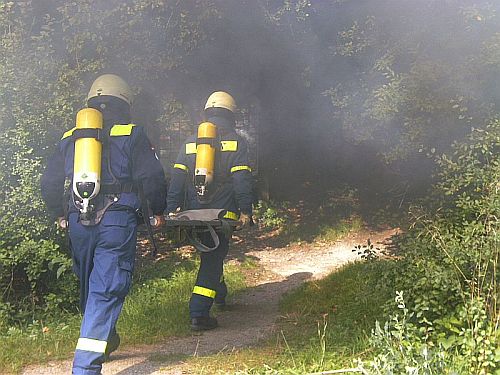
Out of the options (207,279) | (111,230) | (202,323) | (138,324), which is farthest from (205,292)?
(111,230)

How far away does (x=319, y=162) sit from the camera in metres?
9.84

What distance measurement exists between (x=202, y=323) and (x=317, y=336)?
0.91 meters

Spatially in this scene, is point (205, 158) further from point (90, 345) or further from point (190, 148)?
point (90, 345)

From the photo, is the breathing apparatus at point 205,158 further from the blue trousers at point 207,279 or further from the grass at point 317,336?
the grass at point 317,336

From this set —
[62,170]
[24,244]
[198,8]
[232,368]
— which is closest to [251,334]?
[232,368]

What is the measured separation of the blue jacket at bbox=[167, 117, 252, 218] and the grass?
90cm

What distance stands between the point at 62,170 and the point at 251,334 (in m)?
1.67

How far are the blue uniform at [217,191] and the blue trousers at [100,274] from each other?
1.26 meters

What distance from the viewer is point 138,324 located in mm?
4422

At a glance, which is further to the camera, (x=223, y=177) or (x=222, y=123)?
(x=222, y=123)

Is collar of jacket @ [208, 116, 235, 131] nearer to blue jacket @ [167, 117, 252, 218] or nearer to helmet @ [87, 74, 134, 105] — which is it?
blue jacket @ [167, 117, 252, 218]

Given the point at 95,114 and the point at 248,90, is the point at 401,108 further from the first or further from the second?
the point at 248,90

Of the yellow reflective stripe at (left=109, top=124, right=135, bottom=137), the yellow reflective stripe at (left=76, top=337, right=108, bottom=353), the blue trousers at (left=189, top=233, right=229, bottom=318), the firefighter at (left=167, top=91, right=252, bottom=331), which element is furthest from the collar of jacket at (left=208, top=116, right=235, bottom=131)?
the yellow reflective stripe at (left=76, top=337, right=108, bottom=353)

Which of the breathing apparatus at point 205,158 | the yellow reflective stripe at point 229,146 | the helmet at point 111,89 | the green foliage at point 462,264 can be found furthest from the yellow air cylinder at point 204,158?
the green foliage at point 462,264
